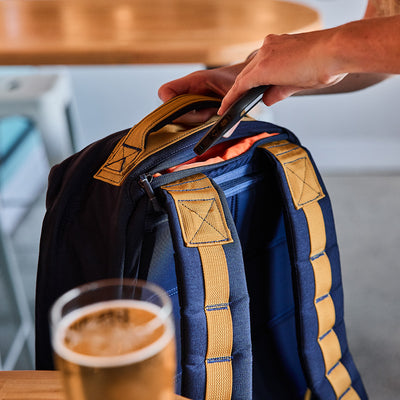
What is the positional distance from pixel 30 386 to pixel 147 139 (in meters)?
0.40

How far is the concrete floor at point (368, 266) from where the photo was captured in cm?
164

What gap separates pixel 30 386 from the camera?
0.52 metres

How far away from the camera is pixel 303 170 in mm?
923

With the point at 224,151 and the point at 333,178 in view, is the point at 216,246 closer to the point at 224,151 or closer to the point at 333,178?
the point at 224,151

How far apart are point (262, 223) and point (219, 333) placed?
233 mm

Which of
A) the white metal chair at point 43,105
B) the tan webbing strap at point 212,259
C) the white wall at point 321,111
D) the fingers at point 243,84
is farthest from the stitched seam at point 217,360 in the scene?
the white wall at point 321,111

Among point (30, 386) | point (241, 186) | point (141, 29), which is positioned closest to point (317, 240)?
point (241, 186)

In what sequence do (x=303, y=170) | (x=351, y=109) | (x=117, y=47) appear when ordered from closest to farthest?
(x=303, y=170)
(x=117, y=47)
(x=351, y=109)

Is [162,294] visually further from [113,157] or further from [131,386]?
[113,157]

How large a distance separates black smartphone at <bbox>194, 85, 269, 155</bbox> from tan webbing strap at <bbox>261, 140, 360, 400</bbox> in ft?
0.53

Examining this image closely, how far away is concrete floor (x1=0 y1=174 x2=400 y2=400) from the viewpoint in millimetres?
1644

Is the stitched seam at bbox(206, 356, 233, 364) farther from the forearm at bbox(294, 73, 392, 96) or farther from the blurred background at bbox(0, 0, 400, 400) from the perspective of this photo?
the blurred background at bbox(0, 0, 400, 400)

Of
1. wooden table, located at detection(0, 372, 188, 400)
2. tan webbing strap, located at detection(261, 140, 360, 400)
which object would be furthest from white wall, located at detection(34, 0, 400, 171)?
wooden table, located at detection(0, 372, 188, 400)

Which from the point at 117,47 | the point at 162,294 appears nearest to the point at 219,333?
the point at 162,294
